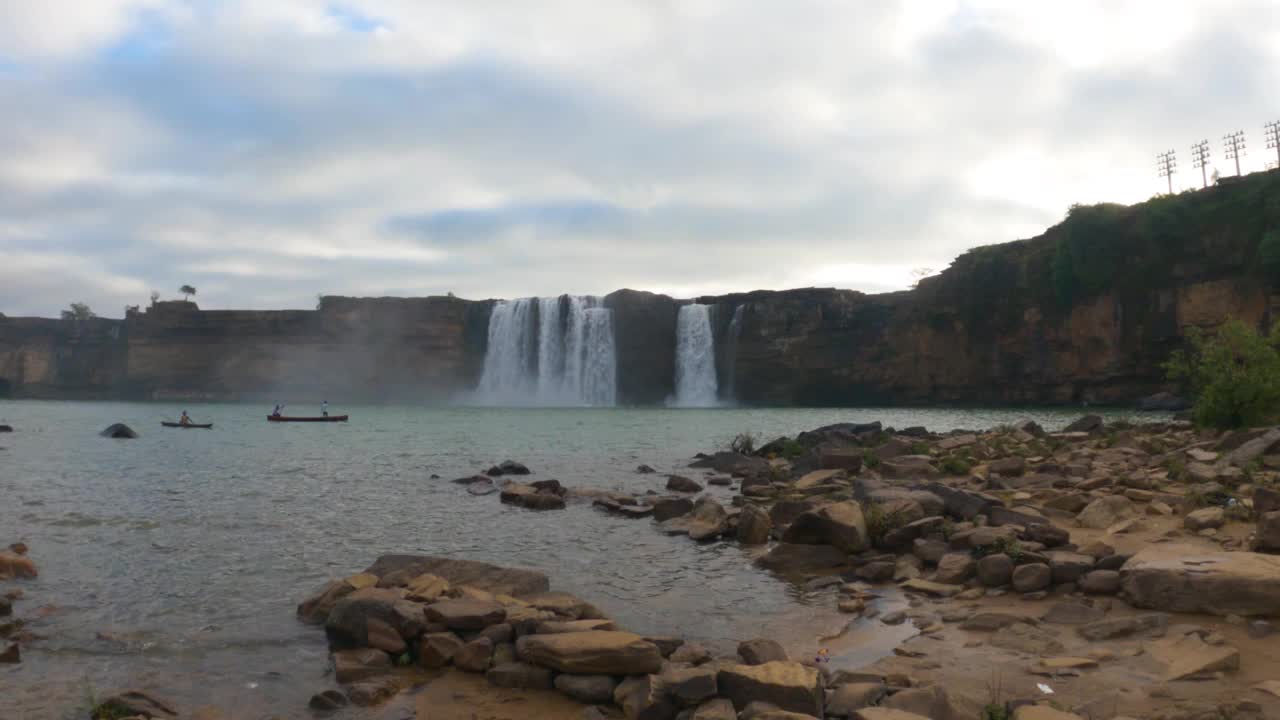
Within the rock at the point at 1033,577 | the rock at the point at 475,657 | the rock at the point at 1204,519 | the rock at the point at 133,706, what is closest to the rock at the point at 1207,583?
the rock at the point at 1033,577

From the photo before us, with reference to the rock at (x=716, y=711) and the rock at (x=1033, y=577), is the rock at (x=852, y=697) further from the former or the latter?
the rock at (x=1033, y=577)

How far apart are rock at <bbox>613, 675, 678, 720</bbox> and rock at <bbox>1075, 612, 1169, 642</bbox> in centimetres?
338

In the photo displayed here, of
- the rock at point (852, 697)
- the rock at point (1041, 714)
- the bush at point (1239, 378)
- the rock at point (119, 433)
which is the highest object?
the bush at point (1239, 378)

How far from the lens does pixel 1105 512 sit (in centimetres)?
943

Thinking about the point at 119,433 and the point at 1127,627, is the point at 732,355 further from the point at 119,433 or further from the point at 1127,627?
the point at 1127,627

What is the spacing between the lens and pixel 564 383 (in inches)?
2734

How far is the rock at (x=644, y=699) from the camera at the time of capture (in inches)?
202

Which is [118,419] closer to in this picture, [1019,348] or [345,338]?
[345,338]

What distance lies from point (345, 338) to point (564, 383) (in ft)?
87.3

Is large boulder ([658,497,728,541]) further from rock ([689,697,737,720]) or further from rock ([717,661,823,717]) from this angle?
rock ([689,697,737,720])

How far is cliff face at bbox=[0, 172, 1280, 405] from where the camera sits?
164ft

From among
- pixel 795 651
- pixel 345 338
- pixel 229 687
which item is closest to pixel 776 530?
pixel 795 651

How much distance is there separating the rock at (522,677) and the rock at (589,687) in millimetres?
188

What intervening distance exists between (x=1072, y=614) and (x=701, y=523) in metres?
6.36
